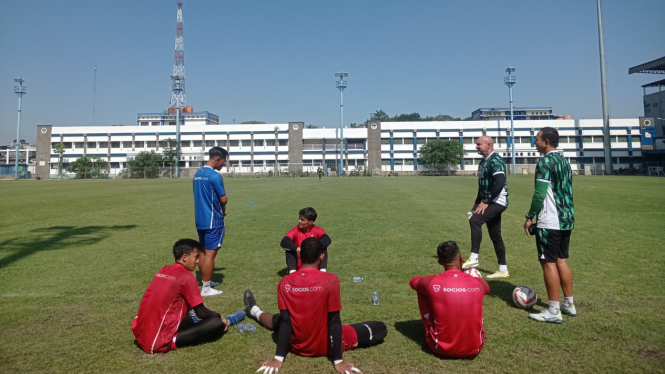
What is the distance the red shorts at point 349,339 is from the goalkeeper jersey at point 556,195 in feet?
8.38

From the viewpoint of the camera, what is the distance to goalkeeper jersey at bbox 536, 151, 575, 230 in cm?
455

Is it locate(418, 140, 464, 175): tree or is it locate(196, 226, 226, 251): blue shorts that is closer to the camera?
locate(196, 226, 226, 251): blue shorts

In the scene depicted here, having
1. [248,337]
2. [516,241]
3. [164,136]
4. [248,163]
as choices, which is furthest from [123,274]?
[164,136]

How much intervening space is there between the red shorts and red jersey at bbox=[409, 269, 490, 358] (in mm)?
736

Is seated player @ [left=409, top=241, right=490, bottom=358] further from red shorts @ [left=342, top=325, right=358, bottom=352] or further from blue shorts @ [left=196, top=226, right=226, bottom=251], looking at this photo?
blue shorts @ [left=196, top=226, right=226, bottom=251]

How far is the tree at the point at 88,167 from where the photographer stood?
7375 cm

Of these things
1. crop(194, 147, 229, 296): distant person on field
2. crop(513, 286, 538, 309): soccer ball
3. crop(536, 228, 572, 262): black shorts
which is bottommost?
crop(513, 286, 538, 309): soccer ball

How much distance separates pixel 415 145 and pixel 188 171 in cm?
4775

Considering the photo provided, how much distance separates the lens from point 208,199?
5992 millimetres

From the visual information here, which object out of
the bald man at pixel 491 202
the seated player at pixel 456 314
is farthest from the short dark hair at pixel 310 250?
the bald man at pixel 491 202

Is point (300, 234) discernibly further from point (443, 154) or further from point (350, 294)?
point (443, 154)

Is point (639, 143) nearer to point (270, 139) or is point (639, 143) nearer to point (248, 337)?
point (270, 139)

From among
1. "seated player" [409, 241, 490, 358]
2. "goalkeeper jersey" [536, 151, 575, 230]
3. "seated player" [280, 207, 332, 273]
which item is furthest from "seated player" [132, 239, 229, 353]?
"goalkeeper jersey" [536, 151, 575, 230]

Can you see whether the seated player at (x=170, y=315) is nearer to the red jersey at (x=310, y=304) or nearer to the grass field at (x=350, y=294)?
the grass field at (x=350, y=294)
